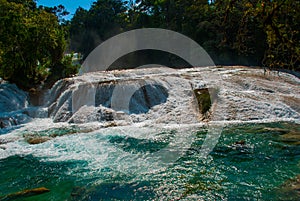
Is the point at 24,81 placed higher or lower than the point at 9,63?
lower

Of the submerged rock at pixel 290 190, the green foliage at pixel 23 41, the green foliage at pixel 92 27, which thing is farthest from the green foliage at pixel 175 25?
the green foliage at pixel 23 41

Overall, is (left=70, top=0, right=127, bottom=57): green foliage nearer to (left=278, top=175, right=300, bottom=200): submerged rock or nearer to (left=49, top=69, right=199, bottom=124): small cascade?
(left=49, top=69, right=199, bottom=124): small cascade

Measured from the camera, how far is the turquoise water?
4355 millimetres

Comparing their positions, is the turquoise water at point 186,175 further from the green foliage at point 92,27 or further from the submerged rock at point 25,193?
the green foliage at point 92,27

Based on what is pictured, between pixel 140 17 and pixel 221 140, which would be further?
pixel 140 17

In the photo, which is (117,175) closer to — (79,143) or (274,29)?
(79,143)

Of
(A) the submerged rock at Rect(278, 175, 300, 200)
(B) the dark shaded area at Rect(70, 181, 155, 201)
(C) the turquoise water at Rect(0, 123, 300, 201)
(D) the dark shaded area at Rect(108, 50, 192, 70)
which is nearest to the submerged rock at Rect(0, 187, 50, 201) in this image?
(C) the turquoise water at Rect(0, 123, 300, 201)

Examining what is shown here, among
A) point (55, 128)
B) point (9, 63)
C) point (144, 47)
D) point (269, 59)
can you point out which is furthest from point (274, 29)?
point (144, 47)

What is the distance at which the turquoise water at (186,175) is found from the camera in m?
4.36

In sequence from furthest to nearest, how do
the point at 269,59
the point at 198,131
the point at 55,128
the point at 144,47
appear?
the point at 144,47 < the point at 55,128 < the point at 198,131 < the point at 269,59

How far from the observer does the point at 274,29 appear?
2.95 metres

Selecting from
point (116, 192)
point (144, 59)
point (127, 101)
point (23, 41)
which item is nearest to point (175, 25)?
point (144, 59)

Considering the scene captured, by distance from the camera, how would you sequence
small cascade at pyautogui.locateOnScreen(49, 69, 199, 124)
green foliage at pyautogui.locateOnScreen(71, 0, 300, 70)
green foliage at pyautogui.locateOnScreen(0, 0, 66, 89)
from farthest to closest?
green foliage at pyautogui.locateOnScreen(71, 0, 300, 70)
green foliage at pyautogui.locateOnScreen(0, 0, 66, 89)
small cascade at pyautogui.locateOnScreen(49, 69, 199, 124)

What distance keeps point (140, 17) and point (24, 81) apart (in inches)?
845
